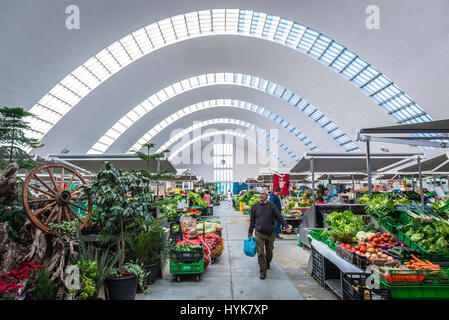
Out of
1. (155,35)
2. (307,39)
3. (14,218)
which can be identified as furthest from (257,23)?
(14,218)

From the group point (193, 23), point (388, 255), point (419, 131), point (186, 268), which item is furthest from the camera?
point (193, 23)

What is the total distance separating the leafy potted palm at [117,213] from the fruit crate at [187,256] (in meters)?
1.10

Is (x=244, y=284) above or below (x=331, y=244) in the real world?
below

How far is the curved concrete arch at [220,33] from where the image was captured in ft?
68.9

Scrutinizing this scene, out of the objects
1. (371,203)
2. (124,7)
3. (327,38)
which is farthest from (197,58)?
(371,203)

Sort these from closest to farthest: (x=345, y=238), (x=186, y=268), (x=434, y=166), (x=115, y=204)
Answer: (x=115, y=204) < (x=345, y=238) < (x=186, y=268) < (x=434, y=166)

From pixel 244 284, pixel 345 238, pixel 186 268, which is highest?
pixel 345 238

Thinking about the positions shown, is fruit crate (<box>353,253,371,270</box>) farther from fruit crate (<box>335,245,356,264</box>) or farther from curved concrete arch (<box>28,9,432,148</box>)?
curved concrete arch (<box>28,9,432,148</box>)

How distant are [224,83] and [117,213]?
3072 cm

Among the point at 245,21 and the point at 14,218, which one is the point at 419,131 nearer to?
the point at 14,218

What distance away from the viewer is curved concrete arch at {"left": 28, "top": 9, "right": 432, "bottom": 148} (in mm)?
21016

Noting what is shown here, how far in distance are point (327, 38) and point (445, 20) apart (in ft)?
24.9

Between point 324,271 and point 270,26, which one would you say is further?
point 270,26

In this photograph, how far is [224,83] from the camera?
33000mm
